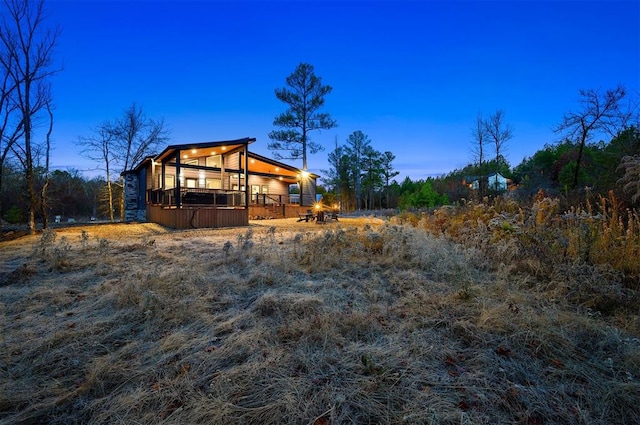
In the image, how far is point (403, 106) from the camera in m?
24.1

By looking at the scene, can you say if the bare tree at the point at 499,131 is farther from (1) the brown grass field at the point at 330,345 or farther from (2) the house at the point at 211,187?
(1) the brown grass field at the point at 330,345

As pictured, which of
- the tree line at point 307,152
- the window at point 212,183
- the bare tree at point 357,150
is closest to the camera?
the tree line at point 307,152

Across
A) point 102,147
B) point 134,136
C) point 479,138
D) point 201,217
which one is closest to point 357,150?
point 479,138

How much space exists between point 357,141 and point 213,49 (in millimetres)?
20352

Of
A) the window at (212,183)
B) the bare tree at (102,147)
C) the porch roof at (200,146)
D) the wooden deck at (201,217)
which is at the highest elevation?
the bare tree at (102,147)

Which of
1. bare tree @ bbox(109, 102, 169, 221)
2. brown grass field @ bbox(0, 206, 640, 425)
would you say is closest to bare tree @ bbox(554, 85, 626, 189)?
brown grass field @ bbox(0, 206, 640, 425)

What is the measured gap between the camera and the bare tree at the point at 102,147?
65.6ft

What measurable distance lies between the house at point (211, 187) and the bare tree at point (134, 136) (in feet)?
8.68

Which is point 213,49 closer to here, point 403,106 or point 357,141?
point 403,106

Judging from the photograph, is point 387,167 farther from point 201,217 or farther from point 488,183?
point 201,217

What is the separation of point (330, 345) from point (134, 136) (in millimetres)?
25936

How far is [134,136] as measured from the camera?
2169cm

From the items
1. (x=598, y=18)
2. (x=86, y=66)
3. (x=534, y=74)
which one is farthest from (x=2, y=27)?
(x=534, y=74)

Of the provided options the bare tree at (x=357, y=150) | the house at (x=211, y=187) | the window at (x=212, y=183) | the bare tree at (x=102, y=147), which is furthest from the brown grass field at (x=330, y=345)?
the bare tree at (x=357, y=150)
